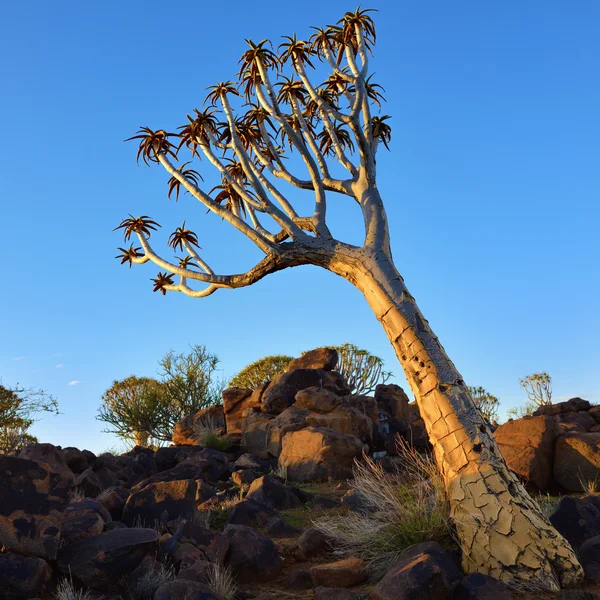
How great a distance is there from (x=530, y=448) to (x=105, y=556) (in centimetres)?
856

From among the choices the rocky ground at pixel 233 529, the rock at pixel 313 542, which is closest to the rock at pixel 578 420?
the rocky ground at pixel 233 529

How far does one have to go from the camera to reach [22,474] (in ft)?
23.6

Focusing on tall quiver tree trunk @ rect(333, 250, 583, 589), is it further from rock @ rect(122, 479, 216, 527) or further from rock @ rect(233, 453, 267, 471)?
rock @ rect(233, 453, 267, 471)

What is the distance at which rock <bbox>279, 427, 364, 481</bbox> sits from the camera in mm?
14586

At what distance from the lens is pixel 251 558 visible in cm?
773

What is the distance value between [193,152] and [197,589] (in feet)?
27.4

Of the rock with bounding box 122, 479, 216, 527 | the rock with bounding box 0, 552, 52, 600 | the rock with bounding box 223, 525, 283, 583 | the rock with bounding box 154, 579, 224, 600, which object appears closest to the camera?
the rock with bounding box 154, 579, 224, 600

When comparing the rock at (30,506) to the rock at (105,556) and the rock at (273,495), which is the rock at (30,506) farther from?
the rock at (273,495)

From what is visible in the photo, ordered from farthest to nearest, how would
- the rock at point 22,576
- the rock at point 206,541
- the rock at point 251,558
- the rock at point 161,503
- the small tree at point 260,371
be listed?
the small tree at point 260,371
the rock at point 161,503
the rock at point 251,558
the rock at point 206,541
the rock at point 22,576

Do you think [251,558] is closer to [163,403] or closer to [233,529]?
[233,529]

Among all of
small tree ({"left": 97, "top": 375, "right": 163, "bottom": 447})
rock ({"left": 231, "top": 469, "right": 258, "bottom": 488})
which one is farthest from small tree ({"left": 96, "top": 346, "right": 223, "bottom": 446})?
rock ({"left": 231, "top": 469, "right": 258, "bottom": 488})

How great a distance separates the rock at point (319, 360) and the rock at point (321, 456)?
751 cm

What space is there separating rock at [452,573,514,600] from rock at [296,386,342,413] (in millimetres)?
11816

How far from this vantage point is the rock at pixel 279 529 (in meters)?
9.39
